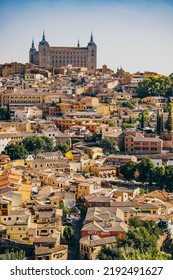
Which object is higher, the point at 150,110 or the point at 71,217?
the point at 150,110

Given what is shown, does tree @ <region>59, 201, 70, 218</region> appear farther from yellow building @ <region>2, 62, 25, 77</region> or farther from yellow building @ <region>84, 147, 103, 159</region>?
yellow building @ <region>2, 62, 25, 77</region>

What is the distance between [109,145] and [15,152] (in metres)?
1.95

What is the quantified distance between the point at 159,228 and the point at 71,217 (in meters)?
1.21

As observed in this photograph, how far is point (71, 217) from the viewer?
22.5 ft

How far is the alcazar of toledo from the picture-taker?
864 inches

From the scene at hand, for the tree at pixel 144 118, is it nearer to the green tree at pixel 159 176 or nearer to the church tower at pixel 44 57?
the green tree at pixel 159 176

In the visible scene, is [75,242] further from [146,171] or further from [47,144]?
[47,144]

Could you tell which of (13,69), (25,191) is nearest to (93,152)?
(25,191)

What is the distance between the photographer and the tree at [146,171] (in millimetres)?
8523

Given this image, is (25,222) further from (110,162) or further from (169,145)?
(169,145)

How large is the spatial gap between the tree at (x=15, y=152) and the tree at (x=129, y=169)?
71.2 inches

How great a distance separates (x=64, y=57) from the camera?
75.3 feet

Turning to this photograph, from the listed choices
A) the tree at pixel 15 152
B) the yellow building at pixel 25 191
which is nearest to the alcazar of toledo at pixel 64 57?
the tree at pixel 15 152
